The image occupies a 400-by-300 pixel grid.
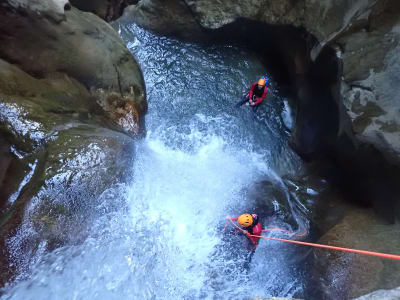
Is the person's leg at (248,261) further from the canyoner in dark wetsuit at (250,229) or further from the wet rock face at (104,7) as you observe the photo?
the wet rock face at (104,7)

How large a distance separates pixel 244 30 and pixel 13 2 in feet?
18.0

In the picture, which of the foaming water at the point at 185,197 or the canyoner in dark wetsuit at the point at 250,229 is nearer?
the foaming water at the point at 185,197

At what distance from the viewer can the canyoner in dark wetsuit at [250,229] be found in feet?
15.9

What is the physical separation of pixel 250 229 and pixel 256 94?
348cm

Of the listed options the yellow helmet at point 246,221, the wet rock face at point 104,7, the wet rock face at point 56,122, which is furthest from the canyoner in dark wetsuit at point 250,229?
the wet rock face at point 104,7

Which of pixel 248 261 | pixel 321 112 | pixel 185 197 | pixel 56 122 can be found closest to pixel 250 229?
pixel 248 261

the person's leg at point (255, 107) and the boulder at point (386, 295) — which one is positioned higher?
the person's leg at point (255, 107)

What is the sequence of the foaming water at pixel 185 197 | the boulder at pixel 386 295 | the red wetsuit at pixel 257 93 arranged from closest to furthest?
the boulder at pixel 386 295 < the foaming water at pixel 185 197 < the red wetsuit at pixel 257 93

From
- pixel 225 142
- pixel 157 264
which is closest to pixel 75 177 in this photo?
pixel 157 264

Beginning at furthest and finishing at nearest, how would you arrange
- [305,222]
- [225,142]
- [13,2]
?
[225,142], [305,222], [13,2]

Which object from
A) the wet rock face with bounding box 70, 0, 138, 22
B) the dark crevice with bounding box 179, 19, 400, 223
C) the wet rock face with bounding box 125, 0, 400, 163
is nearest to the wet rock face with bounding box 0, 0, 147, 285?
the wet rock face with bounding box 70, 0, 138, 22

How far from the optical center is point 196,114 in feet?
24.2

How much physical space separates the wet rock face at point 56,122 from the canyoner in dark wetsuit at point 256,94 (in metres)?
2.69

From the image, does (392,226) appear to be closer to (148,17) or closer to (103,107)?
(103,107)
